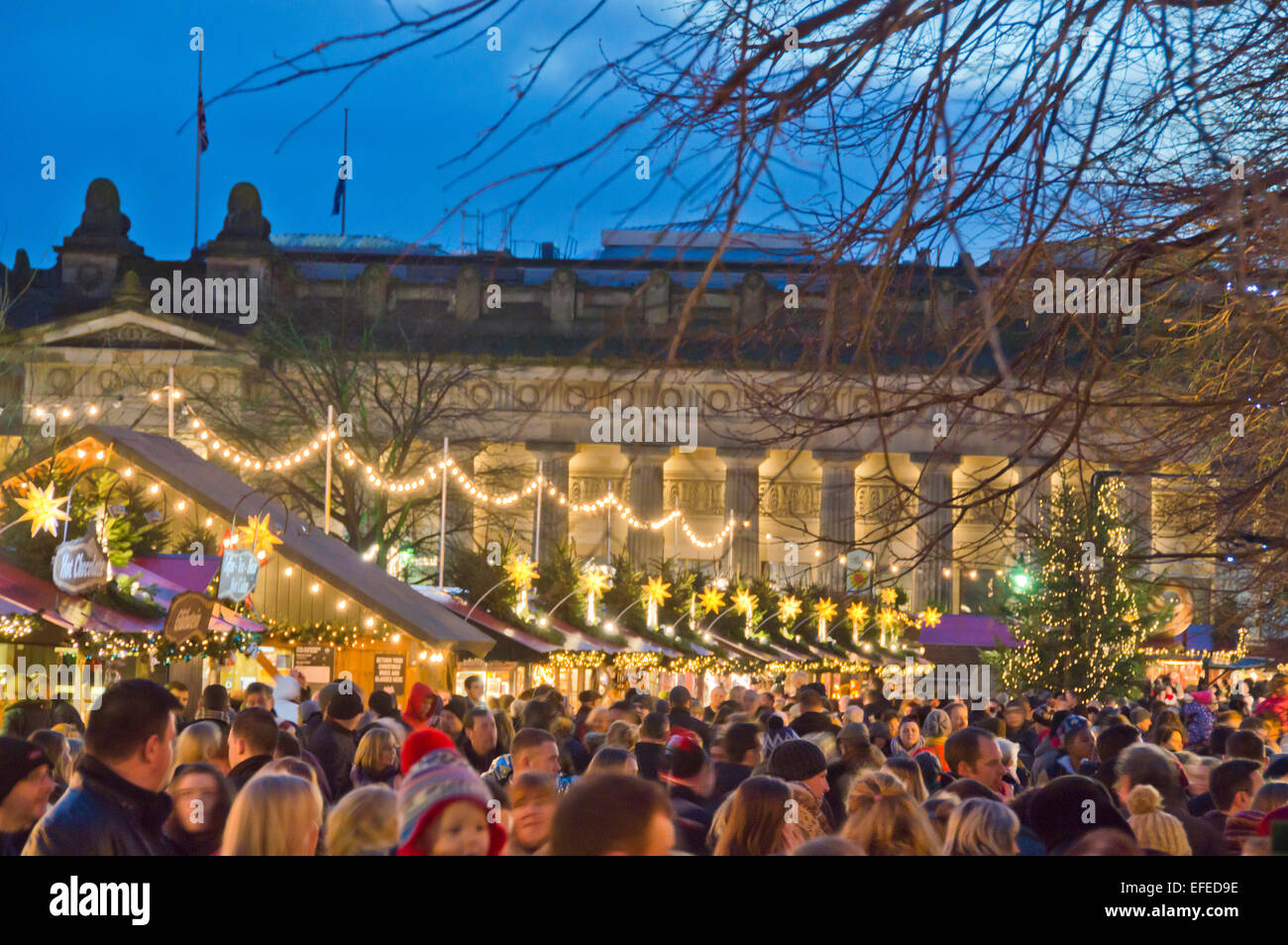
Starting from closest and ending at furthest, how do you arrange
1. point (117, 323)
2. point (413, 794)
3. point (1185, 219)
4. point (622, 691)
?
point (413, 794)
point (1185, 219)
point (622, 691)
point (117, 323)

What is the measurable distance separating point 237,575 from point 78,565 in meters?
1.52

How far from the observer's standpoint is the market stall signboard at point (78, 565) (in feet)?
50.0

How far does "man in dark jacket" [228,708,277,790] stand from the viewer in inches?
321

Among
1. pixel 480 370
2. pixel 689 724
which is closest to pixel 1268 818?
pixel 689 724

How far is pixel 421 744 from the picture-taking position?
29.4 feet

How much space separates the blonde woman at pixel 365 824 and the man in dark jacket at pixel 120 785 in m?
0.51

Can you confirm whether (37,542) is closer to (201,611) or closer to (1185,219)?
(201,611)

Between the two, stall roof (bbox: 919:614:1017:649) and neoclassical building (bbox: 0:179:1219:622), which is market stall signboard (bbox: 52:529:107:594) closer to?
neoclassical building (bbox: 0:179:1219:622)

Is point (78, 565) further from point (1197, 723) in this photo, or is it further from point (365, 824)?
point (1197, 723)

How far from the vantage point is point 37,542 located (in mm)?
16266

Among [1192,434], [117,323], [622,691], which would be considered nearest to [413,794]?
[1192,434]

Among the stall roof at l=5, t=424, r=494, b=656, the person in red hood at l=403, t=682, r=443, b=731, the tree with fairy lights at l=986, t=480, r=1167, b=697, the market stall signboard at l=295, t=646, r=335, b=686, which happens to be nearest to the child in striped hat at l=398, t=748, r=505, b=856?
the person in red hood at l=403, t=682, r=443, b=731

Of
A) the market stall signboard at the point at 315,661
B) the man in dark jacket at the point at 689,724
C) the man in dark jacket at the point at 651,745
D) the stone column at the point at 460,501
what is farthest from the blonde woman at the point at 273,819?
the stone column at the point at 460,501
